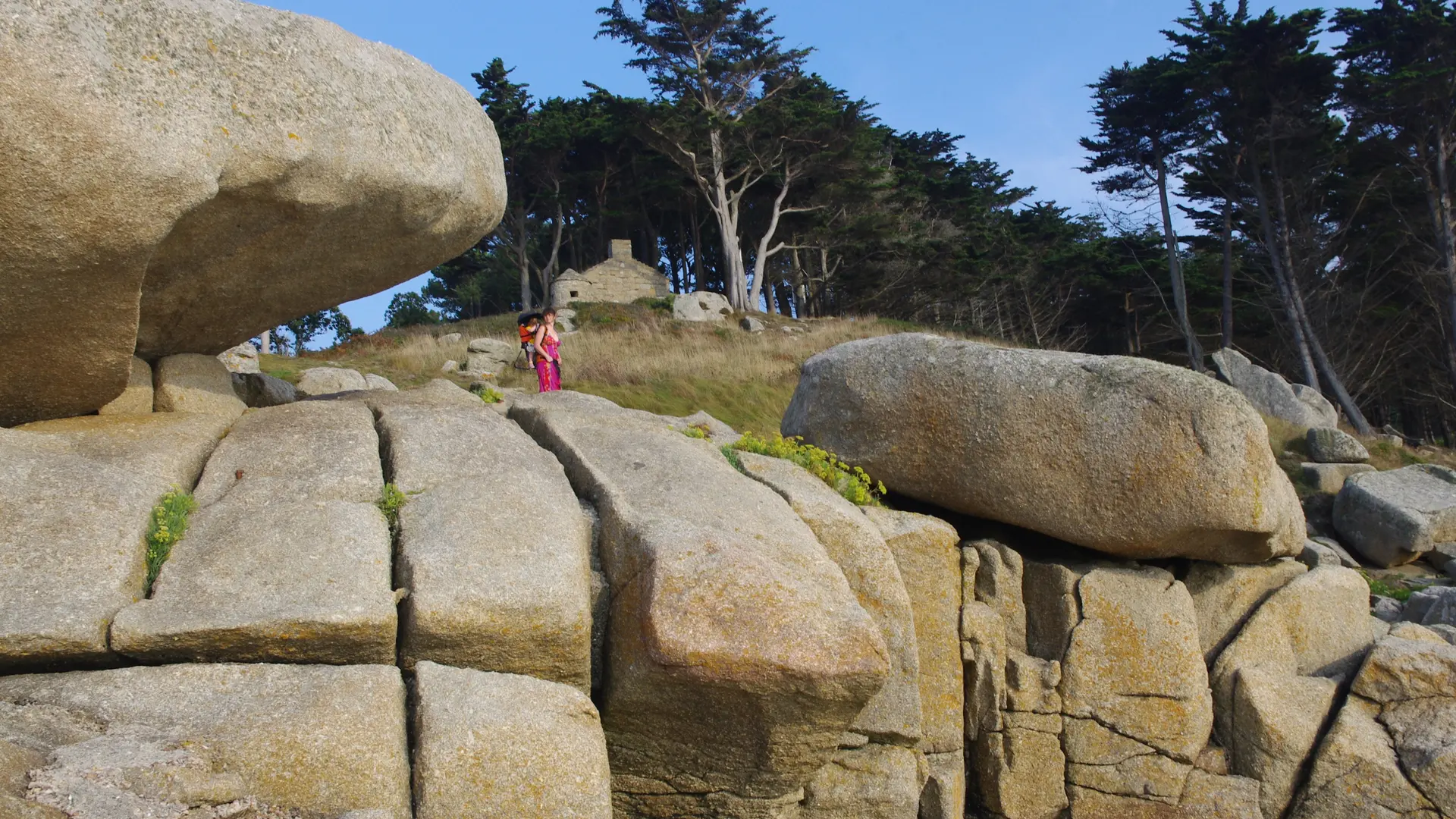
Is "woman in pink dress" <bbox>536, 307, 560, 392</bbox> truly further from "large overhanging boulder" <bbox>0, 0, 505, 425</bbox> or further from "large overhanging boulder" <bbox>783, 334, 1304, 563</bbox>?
"large overhanging boulder" <bbox>783, 334, 1304, 563</bbox>

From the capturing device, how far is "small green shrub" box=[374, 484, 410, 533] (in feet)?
22.9

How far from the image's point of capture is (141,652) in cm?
571

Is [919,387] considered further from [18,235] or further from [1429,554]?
[1429,554]

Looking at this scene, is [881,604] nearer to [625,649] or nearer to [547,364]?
[625,649]

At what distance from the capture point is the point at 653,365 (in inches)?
925

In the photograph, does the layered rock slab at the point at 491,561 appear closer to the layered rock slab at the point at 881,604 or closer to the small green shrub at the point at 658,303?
the layered rock slab at the point at 881,604

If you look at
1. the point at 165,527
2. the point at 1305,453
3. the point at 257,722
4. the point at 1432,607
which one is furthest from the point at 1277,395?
the point at 257,722

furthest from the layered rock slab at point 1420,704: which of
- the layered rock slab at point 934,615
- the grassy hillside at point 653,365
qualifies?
the grassy hillside at point 653,365

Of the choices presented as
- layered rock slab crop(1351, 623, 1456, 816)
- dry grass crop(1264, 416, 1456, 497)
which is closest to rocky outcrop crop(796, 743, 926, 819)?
layered rock slab crop(1351, 623, 1456, 816)

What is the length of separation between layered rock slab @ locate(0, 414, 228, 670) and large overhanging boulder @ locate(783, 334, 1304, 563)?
570 cm

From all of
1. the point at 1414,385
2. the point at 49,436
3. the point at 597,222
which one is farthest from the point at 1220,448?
the point at 597,222

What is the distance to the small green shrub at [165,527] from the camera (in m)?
6.25

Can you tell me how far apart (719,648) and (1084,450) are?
14.0 ft

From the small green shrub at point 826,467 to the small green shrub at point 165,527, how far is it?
171 inches
